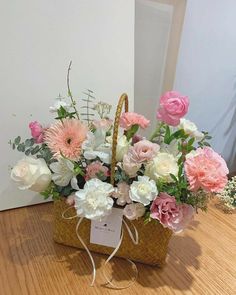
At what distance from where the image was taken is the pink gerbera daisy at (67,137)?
0.65 meters

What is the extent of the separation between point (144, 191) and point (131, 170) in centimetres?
6

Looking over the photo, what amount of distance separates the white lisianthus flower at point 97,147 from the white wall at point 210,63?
65cm

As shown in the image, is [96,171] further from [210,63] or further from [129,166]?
[210,63]

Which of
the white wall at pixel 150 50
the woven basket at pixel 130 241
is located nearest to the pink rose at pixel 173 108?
the woven basket at pixel 130 241

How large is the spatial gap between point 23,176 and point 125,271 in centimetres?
36

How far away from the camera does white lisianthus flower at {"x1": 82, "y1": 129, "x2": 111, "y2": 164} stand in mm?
652

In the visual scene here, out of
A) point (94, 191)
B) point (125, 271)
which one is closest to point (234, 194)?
point (125, 271)

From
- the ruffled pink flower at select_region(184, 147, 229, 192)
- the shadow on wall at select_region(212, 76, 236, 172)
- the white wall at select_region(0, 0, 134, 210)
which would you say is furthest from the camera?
the shadow on wall at select_region(212, 76, 236, 172)

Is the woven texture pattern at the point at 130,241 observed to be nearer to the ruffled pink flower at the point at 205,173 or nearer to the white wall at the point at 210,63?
the ruffled pink flower at the point at 205,173

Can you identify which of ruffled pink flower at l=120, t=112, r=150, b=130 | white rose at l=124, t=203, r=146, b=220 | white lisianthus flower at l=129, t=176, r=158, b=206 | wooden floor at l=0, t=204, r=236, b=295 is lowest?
wooden floor at l=0, t=204, r=236, b=295

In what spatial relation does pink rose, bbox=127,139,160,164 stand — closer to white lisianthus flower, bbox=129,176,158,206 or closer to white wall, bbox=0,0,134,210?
white lisianthus flower, bbox=129,176,158,206

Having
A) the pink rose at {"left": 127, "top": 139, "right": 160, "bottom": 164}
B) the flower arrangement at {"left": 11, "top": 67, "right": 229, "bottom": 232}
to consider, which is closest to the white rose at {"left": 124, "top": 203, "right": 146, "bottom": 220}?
the flower arrangement at {"left": 11, "top": 67, "right": 229, "bottom": 232}

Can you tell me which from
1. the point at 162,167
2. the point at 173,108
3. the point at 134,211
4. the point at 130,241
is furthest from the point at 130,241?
the point at 173,108

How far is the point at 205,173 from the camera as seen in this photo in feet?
1.95
